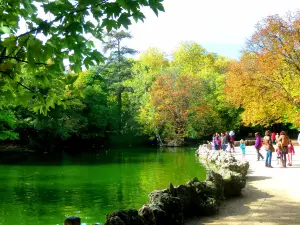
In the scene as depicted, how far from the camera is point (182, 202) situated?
8648mm

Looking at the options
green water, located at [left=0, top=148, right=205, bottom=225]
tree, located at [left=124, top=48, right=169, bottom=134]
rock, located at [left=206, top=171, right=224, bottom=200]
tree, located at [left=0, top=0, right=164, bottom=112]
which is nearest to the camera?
tree, located at [left=0, top=0, right=164, bottom=112]

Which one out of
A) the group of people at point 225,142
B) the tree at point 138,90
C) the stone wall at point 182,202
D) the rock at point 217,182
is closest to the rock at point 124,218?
the stone wall at point 182,202

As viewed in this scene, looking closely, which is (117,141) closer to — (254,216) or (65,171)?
(65,171)

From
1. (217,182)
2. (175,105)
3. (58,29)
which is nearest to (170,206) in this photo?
(217,182)

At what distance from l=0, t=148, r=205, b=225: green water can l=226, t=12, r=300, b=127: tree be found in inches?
385

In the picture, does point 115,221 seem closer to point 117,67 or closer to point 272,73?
point 272,73

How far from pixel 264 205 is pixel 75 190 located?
28.2 feet

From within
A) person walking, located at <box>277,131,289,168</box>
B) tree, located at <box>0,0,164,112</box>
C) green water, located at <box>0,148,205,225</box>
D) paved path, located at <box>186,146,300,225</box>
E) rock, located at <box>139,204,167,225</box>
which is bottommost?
green water, located at <box>0,148,205,225</box>

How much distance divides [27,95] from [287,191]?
9296 millimetres

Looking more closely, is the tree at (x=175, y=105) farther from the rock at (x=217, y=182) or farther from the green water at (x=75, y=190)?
the rock at (x=217, y=182)

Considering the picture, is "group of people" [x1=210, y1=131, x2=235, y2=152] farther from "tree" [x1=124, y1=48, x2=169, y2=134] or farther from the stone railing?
"tree" [x1=124, y1=48, x2=169, y2=134]

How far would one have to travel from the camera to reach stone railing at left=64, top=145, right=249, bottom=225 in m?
6.54

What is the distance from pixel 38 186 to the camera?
17016 mm

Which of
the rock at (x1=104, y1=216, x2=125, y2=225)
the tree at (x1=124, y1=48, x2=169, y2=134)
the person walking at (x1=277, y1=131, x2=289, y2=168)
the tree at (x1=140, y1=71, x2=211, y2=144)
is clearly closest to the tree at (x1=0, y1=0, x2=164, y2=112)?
the rock at (x1=104, y1=216, x2=125, y2=225)
